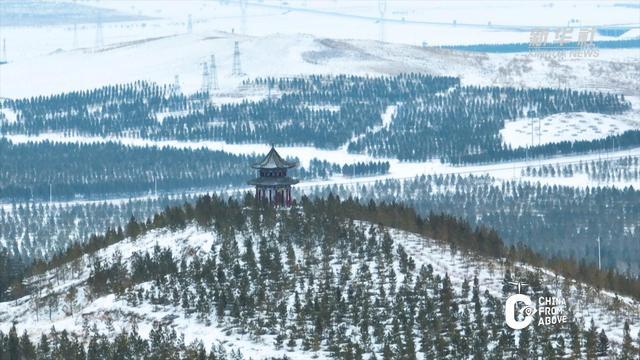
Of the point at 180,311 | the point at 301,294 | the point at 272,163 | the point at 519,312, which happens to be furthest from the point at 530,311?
the point at 272,163

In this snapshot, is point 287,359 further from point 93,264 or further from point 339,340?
point 93,264

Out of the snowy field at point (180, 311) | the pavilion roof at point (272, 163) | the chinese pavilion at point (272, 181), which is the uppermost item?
the pavilion roof at point (272, 163)

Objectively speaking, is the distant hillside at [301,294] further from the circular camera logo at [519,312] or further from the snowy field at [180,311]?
the circular camera logo at [519,312]


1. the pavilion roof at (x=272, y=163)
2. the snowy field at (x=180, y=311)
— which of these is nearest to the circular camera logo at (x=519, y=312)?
the snowy field at (x=180, y=311)

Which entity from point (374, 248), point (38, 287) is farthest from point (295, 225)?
point (38, 287)

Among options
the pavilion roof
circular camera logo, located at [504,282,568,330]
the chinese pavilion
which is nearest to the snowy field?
circular camera logo, located at [504,282,568,330]
